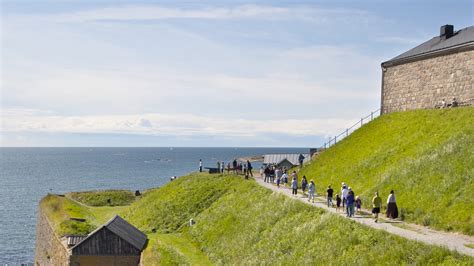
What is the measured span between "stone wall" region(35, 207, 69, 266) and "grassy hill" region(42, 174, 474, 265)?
1.89 m

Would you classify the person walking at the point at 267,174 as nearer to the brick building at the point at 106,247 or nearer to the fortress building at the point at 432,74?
the fortress building at the point at 432,74

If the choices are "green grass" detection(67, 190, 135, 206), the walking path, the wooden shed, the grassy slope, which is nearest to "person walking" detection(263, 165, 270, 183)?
the grassy slope

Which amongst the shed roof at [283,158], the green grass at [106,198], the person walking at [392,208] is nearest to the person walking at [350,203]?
the person walking at [392,208]

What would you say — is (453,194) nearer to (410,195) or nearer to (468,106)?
(410,195)

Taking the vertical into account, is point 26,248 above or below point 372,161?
below

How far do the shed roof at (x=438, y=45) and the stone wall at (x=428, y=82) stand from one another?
21.5 inches

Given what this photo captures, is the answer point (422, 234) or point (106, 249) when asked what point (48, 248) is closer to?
point (106, 249)

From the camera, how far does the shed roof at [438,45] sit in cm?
4004

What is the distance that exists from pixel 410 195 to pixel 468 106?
1274cm

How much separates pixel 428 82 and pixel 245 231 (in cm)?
2039

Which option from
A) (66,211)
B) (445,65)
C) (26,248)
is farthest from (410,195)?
(26,248)

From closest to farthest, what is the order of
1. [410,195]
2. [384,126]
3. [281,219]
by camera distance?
1. [410,195]
2. [281,219]
3. [384,126]

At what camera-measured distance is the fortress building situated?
3866 cm

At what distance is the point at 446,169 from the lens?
28.4 m
